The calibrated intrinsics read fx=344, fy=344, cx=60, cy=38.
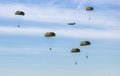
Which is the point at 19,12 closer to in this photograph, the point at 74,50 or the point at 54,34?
the point at 54,34

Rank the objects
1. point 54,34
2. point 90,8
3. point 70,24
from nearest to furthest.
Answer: point 70,24
point 90,8
point 54,34

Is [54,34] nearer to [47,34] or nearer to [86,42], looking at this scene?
[47,34]

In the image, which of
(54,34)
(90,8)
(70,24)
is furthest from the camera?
(54,34)

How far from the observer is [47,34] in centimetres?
12106

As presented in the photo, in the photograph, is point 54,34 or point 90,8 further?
point 54,34

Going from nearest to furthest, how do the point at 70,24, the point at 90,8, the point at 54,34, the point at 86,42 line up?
the point at 70,24
the point at 90,8
the point at 54,34
the point at 86,42

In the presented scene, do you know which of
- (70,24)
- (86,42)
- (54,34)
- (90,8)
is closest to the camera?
(70,24)

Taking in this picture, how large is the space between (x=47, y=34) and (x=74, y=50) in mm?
14767

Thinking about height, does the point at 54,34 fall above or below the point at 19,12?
below

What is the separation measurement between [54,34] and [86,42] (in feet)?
47.6

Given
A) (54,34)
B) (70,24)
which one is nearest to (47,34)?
(54,34)

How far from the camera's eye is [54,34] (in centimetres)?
11900

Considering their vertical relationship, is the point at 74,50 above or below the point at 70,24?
below

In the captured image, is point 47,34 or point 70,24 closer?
point 70,24
